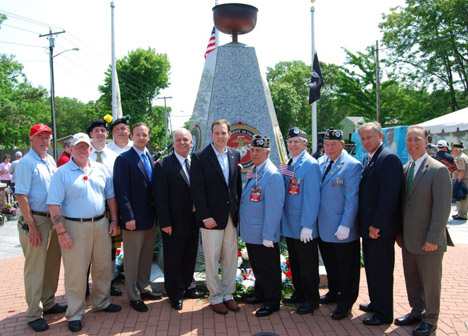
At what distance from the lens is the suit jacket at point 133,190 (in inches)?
154

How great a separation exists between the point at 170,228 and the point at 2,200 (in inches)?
372

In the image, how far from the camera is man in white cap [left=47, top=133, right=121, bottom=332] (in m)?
3.53

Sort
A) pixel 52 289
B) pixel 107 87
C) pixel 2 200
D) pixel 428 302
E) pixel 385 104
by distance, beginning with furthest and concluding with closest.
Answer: pixel 107 87 → pixel 385 104 → pixel 2 200 → pixel 52 289 → pixel 428 302

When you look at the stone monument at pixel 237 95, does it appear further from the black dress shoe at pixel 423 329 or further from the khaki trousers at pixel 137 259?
the black dress shoe at pixel 423 329

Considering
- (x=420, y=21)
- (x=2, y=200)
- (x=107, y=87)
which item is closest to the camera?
(x=2, y=200)

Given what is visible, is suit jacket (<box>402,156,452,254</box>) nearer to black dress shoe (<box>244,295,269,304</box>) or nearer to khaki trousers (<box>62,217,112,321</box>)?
black dress shoe (<box>244,295,269,304</box>)

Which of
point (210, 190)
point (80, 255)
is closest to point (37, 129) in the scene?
point (80, 255)

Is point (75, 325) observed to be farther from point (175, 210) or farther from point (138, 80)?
point (138, 80)

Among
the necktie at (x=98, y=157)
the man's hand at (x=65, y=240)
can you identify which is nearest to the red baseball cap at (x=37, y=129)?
the necktie at (x=98, y=157)

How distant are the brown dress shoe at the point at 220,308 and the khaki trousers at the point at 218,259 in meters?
0.03

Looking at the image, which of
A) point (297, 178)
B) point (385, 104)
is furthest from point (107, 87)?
point (297, 178)

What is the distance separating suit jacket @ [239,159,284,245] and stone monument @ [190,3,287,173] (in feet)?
4.59

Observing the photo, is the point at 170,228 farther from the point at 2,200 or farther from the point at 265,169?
the point at 2,200

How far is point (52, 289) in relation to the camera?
4.09 meters
